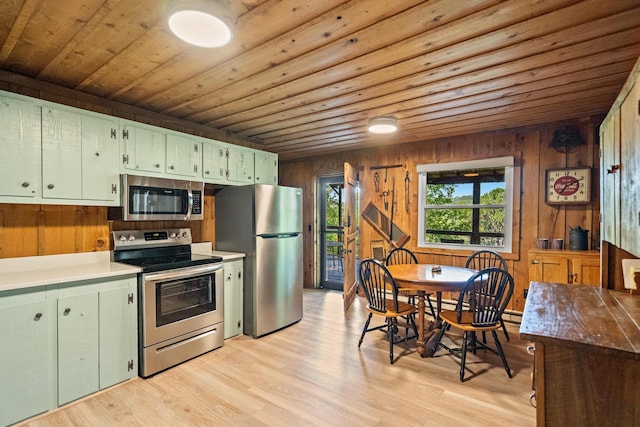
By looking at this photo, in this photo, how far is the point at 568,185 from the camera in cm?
359

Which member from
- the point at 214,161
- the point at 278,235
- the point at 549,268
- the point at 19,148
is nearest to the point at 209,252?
the point at 278,235

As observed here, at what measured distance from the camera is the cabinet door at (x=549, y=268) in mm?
3328

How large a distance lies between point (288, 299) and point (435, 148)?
2894 millimetres

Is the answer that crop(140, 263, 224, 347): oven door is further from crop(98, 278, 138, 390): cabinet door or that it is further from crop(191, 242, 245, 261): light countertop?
crop(191, 242, 245, 261): light countertop

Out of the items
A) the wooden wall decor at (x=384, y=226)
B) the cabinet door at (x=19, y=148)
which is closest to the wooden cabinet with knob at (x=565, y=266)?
the wooden wall decor at (x=384, y=226)

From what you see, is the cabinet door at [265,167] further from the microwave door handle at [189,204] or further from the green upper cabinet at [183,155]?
the microwave door handle at [189,204]

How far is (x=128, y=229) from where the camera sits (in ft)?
10.0

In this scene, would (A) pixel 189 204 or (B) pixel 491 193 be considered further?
(B) pixel 491 193

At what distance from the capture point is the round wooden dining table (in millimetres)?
2898

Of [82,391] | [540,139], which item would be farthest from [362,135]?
[82,391]

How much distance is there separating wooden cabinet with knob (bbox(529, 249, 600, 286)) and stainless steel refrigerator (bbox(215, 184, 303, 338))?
8.88 ft

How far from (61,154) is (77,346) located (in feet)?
4.75

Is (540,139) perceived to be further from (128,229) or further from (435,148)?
(128,229)

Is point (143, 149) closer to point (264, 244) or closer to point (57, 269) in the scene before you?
point (57, 269)
